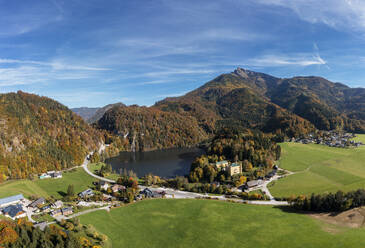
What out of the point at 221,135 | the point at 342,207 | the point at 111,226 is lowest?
the point at 111,226

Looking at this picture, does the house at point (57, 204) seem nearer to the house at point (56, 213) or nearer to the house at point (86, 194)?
the house at point (56, 213)

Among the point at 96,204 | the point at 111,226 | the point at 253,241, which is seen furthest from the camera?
the point at 96,204

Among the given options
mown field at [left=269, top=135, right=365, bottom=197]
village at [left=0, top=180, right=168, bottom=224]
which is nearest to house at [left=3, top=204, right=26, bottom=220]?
village at [left=0, top=180, right=168, bottom=224]

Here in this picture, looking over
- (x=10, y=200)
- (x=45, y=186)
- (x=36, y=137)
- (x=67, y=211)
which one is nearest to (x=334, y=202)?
(x=67, y=211)

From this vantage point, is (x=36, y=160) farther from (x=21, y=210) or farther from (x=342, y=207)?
(x=342, y=207)

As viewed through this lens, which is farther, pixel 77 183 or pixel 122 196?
pixel 77 183

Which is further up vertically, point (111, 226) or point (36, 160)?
point (36, 160)

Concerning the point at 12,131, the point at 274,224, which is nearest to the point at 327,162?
the point at 274,224

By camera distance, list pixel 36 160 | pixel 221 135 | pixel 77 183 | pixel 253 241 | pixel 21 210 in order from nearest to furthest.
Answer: pixel 253 241
pixel 21 210
pixel 77 183
pixel 36 160
pixel 221 135
